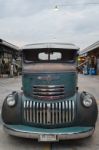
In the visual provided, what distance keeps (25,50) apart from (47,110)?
6.01 feet

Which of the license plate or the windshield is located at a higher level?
the windshield

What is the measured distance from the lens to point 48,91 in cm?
771

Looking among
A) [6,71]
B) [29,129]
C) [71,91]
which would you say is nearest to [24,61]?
[71,91]

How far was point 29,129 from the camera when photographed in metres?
7.12

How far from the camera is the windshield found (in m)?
8.34

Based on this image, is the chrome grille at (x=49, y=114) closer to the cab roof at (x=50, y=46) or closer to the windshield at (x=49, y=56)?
the windshield at (x=49, y=56)

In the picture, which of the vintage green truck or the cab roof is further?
the cab roof

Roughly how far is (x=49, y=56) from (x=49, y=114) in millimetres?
1646

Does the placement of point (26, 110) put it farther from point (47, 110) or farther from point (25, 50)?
point (25, 50)

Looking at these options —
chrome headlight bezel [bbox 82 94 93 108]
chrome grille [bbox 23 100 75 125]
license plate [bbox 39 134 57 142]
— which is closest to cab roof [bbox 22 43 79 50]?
chrome headlight bezel [bbox 82 94 93 108]

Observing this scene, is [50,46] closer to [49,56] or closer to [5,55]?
[49,56]

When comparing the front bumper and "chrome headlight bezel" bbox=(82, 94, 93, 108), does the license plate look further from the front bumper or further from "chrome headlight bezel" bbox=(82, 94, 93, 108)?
"chrome headlight bezel" bbox=(82, 94, 93, 108)

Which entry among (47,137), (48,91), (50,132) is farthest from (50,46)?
(47,137)

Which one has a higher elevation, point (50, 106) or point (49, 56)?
point (49, 56)
